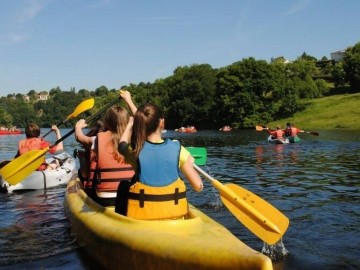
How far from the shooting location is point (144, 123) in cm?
459

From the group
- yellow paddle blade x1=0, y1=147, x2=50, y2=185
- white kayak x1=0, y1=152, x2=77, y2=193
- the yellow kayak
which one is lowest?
white kayak x1=0, y1=152, x2=77, y2=193

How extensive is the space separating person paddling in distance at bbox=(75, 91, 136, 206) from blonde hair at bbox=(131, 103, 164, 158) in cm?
126

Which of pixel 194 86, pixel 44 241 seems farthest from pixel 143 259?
pixel 194 86

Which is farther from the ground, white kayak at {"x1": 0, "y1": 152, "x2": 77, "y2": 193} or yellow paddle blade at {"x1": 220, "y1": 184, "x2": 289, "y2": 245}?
yellow paddle blade at {"x1": 220, "y1": 184, "x2": 289, "y2": 245}

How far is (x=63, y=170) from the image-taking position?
12.5 metres

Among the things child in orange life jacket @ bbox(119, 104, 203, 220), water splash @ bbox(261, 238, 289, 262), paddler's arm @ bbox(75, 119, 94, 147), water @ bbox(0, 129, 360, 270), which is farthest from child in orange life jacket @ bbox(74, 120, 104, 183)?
water splash @ bbox(261, 238, 289, 262)

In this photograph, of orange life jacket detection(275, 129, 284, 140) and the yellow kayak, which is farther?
orange life jacket detection(275, 129, 284, 140)

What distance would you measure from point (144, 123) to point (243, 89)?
6014cm

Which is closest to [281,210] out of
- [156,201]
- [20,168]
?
[156,201]

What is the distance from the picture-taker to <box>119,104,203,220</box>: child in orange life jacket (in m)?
4.61

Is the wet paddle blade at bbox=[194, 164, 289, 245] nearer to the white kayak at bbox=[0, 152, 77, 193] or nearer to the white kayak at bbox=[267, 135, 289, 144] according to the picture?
the white kayak at bbox=[0, 152, 77, 193]

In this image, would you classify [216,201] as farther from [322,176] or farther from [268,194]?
[322,176]

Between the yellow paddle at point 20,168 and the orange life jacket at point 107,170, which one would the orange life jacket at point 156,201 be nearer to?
the orange life jacket at point 107,170

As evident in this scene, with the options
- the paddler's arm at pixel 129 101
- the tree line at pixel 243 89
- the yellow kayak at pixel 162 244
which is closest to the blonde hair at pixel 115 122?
the paddler's arm at pixel 129 101
